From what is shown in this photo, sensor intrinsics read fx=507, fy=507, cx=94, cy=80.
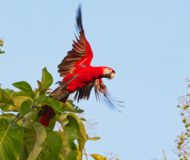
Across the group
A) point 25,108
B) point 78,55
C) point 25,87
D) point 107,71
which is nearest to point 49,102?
point 25,108

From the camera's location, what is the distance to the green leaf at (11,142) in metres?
4.50

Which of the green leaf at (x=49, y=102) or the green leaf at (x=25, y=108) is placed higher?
the green leaf at (x=49, y=102)

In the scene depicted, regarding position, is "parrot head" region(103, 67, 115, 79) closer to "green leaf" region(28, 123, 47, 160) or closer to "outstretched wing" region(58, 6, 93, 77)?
"outstretched wing" region(58, 6, 93, 77)

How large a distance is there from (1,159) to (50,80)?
0.94 metres

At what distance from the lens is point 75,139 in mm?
4941

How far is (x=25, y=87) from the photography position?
191 inches

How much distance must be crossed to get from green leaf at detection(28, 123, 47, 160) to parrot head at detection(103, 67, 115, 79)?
1.51 m

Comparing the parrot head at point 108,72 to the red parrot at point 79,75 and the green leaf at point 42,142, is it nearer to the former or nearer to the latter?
the red parrot at point 79,75

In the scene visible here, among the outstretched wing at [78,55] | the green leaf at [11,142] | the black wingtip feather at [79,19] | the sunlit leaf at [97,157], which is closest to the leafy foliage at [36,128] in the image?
the green leaf at [11,142]

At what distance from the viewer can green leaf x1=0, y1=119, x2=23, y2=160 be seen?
4.50 metres

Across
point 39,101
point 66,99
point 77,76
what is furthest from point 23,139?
point 77,76

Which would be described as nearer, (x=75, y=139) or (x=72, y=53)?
(x=75, y=139)

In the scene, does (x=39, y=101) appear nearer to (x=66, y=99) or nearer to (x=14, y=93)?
(x=14, y=93)

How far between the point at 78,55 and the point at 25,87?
81.7 inches
